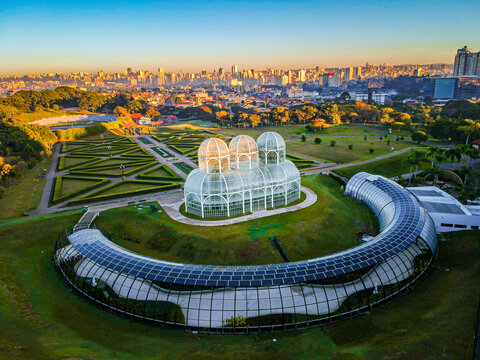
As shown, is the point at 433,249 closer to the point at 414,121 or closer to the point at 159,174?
the point at 159,174

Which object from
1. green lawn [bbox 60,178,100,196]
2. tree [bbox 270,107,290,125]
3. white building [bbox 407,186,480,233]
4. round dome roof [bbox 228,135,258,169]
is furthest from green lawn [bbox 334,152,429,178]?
tree [bbox 270,107,290,125]

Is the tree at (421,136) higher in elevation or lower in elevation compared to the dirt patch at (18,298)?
higher

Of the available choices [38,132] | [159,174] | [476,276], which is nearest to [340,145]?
[159,174]

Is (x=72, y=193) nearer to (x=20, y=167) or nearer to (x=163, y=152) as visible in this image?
(x=20, y=167)

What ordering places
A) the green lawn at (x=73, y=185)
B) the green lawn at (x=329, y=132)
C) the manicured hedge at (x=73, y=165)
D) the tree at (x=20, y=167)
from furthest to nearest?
the green lawn at (x=329, y=132) → the manicured hedge at (x=73, y=165) → the tree at (x=20, y=167) → the green lawn at (x=73, y=185)

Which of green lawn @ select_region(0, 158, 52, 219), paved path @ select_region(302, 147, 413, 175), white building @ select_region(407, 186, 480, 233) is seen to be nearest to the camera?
white building @ select_region(407, 186, 480, 233)

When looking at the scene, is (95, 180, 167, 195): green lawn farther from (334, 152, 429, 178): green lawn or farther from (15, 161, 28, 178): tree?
(334, 152, 429, 178): green lawn

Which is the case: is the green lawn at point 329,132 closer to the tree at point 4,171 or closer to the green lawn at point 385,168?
the green lawn at point 385,168

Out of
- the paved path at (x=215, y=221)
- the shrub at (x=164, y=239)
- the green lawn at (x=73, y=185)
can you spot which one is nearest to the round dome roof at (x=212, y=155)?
the paved path at (x=215, y=221)

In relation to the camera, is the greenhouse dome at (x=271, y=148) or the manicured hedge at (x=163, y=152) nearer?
the greenhouse dome at (x=271, y=148)
